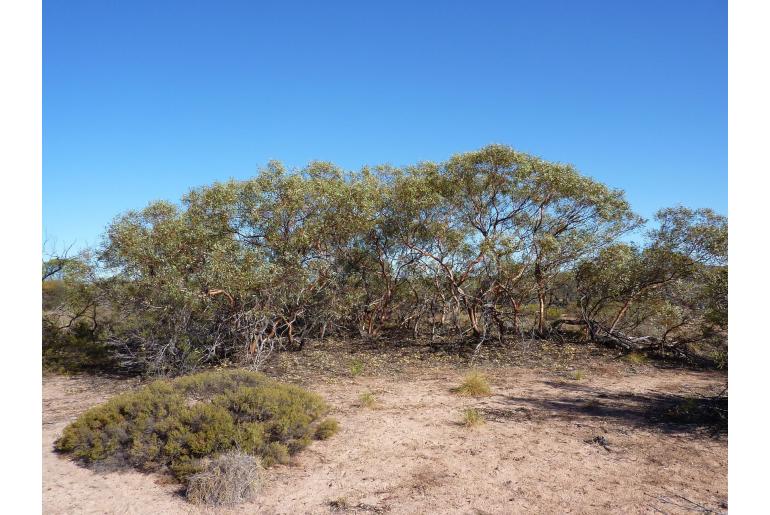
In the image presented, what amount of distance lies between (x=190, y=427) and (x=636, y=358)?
1109 cm

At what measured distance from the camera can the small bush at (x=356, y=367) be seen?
10.5 m

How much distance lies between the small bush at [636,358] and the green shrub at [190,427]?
30.1 ft

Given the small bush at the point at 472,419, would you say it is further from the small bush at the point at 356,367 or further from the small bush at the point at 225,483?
the small bush at the point at 356,367

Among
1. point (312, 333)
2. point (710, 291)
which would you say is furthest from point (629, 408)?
point (312, 333)

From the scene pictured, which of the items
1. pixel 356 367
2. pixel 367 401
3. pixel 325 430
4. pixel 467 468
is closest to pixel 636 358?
pixel 356 367

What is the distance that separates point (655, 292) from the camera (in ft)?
42.9

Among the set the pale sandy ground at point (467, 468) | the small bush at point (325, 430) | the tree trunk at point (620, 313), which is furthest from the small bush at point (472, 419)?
the tree trunk at point (620, 313)

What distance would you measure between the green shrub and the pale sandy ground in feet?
0.67

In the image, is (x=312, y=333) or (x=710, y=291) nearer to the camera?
(x=710, y=291)

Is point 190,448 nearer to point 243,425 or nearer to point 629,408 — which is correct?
point 243,425

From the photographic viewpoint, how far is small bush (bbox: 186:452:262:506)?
4.46 meters

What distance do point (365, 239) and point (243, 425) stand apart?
868cm
